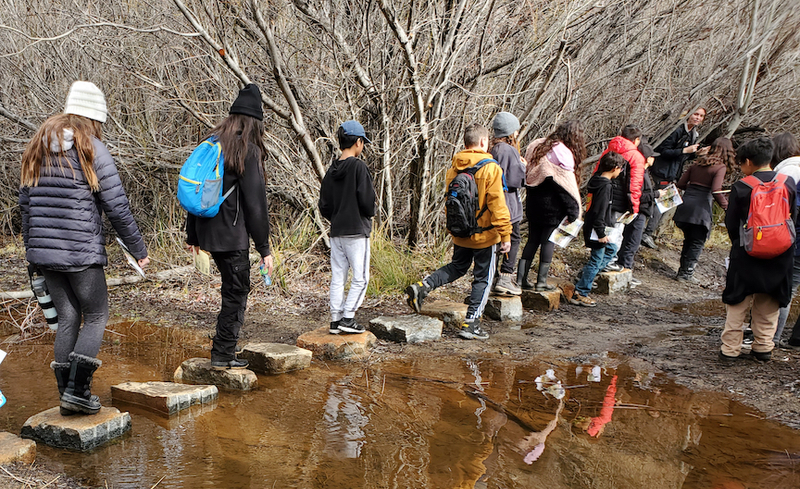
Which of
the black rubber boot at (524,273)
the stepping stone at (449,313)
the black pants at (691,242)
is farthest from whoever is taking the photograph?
the black pants at (691,242)

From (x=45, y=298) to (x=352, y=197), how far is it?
2.26 m

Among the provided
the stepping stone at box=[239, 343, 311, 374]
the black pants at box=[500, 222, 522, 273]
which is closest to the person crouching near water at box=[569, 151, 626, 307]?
the black pants at box=[500, 222, 522, 273]

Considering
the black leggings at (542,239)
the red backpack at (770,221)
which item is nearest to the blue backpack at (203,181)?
the black leggings at (542,239)

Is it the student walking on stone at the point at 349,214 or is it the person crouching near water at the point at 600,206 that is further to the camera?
the person crouching near water at the point at 600,206

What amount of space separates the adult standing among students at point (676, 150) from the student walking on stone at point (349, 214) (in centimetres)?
532

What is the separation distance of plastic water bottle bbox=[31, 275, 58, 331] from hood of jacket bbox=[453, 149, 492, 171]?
3302 millimetres

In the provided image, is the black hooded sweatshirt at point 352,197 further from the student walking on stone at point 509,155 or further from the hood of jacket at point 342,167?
the student walking on stone at point 509,155

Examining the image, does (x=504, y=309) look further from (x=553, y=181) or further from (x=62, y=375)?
(x=62, y=375)

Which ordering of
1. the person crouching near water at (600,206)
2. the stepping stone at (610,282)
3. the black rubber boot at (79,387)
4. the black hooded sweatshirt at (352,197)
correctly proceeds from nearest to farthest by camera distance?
the black rubber boot at (79,387) → the black hooded sweatshirt at (352,197) → the person crouching near water at (600,206) → the stepping stone at (610,282)

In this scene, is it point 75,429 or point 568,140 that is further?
point 568,140

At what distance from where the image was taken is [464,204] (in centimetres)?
504

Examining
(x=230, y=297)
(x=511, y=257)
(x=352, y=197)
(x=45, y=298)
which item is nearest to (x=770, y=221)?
(x=511, y=257)

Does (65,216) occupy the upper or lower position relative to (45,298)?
upper

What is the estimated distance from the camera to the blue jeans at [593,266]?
6656mm
